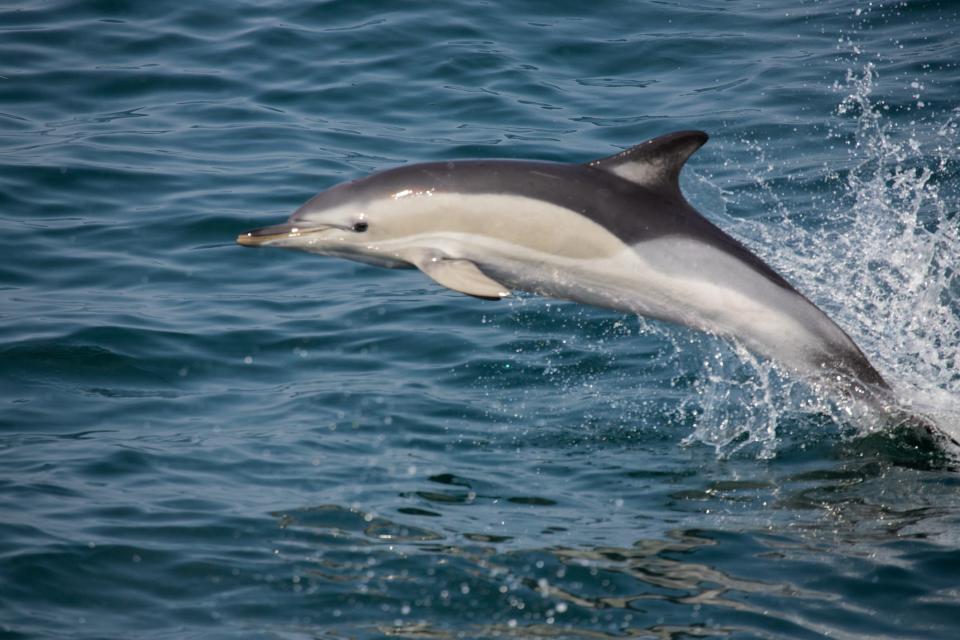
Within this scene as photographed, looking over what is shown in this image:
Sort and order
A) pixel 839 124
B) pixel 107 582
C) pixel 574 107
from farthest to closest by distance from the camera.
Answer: pixel 574 107 → pixel 839 124 → pixel 107 582

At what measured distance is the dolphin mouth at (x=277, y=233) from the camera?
6812 mm

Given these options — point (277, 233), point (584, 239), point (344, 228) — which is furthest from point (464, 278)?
point (277, 233)

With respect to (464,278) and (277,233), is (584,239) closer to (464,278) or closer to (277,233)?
(464,278)

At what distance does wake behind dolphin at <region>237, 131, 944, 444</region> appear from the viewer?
6695mm

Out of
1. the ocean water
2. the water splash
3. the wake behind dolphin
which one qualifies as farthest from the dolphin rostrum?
the ocean water

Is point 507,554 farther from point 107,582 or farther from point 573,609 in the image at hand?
point 107,582

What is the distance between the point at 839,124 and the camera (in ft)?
41.2

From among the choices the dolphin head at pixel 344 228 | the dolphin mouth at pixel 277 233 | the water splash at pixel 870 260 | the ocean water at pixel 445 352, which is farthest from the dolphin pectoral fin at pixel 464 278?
the water splash at pixel 870 260

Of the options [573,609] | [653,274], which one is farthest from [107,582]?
[653,274]

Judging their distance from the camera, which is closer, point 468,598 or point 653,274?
point 468,598

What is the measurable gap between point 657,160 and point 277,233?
6.44ft

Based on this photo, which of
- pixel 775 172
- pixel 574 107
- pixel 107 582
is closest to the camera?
pixel 107 582

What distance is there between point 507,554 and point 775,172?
6.55 metres

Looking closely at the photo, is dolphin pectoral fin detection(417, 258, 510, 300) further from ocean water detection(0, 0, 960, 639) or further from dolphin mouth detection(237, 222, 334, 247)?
ocean water detection(0, 0, 960, 639)
